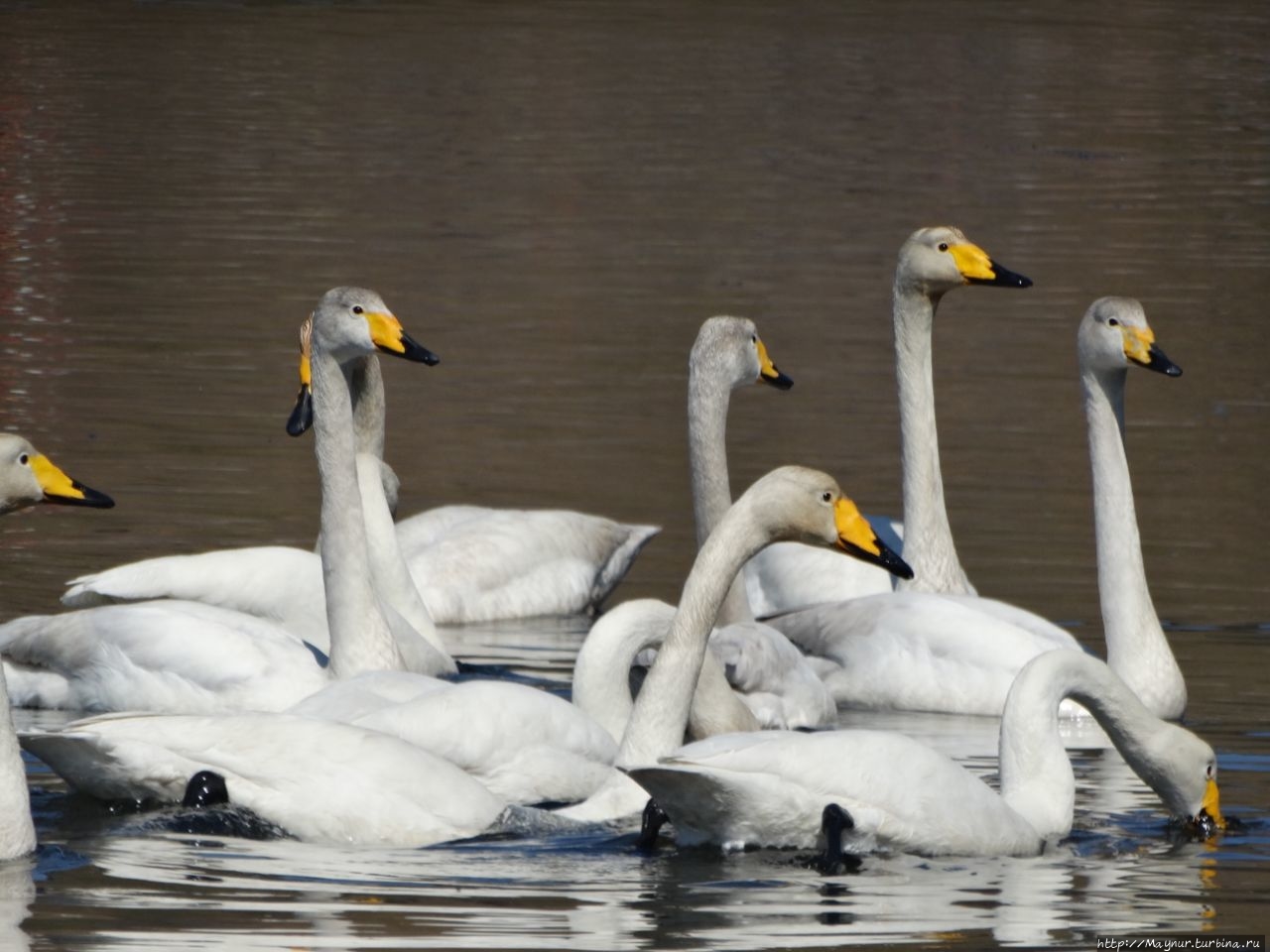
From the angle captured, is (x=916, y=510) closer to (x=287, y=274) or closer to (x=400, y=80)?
(x=287, y=274)

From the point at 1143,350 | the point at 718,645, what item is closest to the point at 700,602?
the point at 718,645

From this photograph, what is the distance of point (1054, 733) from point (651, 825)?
1366mm

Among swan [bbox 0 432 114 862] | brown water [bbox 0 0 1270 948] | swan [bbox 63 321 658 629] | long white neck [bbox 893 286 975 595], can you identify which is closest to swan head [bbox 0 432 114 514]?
swan [bbox 0 432 114 862]

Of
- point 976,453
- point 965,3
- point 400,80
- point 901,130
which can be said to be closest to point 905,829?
point 976,453

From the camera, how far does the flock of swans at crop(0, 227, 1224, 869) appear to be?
812 cm

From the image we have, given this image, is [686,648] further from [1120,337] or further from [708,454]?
[1120,337]

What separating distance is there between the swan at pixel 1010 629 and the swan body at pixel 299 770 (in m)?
3.03


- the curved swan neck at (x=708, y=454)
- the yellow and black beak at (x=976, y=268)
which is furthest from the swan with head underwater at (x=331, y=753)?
the yellow and black beak at (x=976, y=268)

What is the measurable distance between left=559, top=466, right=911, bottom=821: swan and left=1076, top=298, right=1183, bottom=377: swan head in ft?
9.79

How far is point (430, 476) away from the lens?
1519 cm

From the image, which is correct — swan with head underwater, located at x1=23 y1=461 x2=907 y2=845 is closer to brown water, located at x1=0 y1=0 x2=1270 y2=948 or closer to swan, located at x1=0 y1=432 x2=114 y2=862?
brown water, located at x1=0 y1=0 x2=1270 y2=948

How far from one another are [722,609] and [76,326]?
8.69m

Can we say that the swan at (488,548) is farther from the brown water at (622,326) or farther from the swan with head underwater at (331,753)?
the swan with head underwater at (331,753)

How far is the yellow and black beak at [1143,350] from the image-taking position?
11.3 metres
